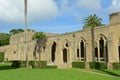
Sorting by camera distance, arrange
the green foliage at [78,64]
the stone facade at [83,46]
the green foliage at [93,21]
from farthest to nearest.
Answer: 1. the green foliage at [93,21]
2. the green foliage at [78,64]
3. the stone facade at [83,46]

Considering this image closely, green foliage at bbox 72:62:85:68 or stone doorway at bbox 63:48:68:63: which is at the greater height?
stone doorway at bbox 63:48:68:63

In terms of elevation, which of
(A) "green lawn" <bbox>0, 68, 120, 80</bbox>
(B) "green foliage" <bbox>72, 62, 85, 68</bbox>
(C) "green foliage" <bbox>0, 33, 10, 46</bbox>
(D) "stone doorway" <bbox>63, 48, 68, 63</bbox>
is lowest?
(A) "green lawn" <bbox>0, 68, 120, 80</bbox>

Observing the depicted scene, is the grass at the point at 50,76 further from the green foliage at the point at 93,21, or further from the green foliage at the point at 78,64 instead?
the green foliage at the point at 93,21

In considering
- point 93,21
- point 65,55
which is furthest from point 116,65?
point 93,21

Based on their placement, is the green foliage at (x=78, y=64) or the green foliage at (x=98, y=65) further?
the green foliage at (x=78, y=64)

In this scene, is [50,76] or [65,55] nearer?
[50,76]

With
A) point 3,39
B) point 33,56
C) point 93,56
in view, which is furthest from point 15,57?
point 3,39

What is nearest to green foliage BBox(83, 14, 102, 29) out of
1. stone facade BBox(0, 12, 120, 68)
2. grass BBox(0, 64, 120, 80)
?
stone facade BBox(0, 12, 120, 68)

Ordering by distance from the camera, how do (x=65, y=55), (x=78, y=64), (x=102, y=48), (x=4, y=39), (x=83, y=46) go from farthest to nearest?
(x=4, y=39) → (x=65, y=55) → (x=83, y=46) → (x=78, y=64) → (x=102, y=48)

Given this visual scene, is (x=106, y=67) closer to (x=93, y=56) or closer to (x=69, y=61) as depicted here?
(x=93, y=56)

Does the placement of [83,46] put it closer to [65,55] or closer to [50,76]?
[65,55]

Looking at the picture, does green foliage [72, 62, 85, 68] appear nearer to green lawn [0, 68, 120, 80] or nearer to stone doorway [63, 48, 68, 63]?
stone doorway [63, 48, 68, 63]

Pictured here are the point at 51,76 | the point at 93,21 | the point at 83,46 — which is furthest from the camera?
the point at 93,21

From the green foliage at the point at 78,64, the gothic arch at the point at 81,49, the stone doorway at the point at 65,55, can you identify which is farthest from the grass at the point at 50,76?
the stone doorway at the point at 65,55
